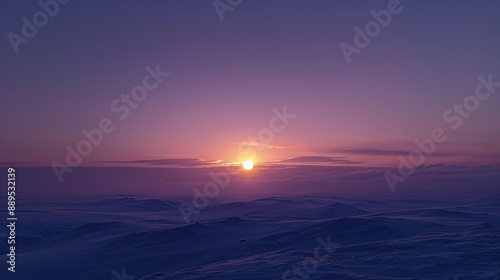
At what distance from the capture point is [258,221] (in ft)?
123

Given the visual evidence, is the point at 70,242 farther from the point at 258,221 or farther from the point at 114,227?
the point at 258,221

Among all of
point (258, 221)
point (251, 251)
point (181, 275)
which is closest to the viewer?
point (181, 275)

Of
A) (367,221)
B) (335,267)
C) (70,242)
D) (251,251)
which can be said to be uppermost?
(70,242)

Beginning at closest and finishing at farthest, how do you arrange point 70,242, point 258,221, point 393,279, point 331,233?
point 393,279, point 331,233, point 70,242, point 258,221

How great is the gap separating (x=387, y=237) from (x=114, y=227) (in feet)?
78.6

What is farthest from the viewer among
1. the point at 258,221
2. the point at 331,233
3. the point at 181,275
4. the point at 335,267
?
the point at 258,221

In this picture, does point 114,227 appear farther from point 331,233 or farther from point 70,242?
point 331,233

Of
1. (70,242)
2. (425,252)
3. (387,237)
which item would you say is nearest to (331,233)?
(387,237)

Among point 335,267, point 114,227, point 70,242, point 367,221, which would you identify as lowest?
point 335,267

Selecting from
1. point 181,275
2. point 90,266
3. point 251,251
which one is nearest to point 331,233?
point 251,251

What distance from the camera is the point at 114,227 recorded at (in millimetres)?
39312

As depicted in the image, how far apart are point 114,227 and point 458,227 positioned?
25.4 m

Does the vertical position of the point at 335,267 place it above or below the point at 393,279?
above

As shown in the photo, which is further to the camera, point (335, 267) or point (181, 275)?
point (181, 275)
